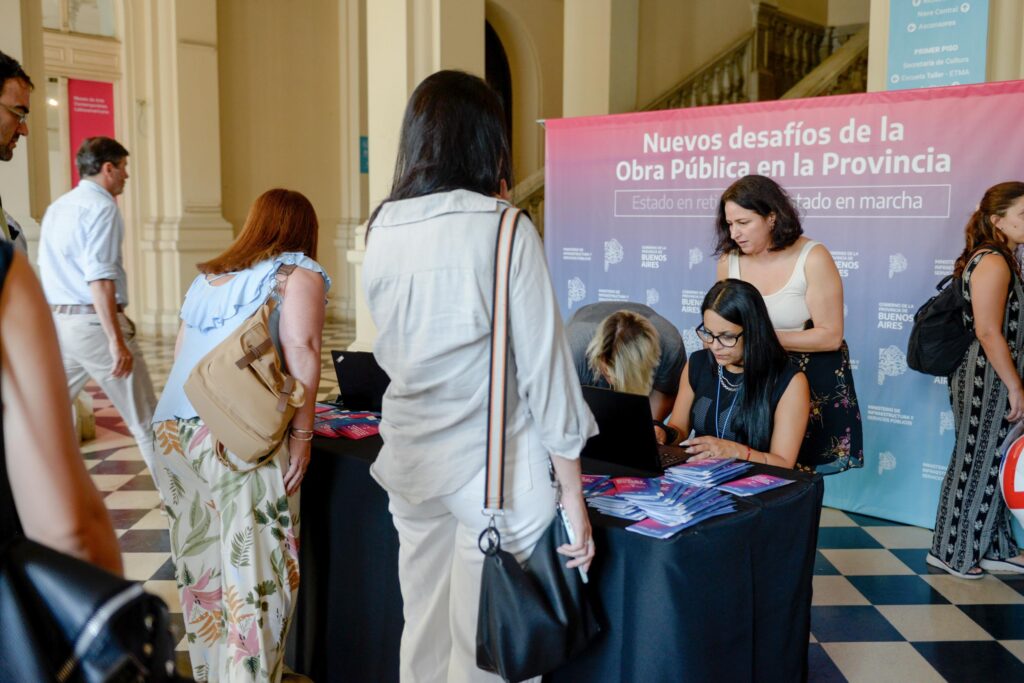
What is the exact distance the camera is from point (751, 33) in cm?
1138

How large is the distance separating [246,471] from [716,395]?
1492mm

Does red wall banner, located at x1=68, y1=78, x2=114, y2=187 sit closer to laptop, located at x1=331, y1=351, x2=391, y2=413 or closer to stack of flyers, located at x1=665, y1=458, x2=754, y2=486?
laptop, located at x1=331, y1=351, x2=391, y2=413

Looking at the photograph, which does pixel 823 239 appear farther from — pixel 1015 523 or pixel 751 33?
pixel 751 33

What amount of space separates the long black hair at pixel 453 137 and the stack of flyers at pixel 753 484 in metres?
0.98

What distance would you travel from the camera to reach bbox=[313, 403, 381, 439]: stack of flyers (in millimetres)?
3038

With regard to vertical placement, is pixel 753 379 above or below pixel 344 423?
above

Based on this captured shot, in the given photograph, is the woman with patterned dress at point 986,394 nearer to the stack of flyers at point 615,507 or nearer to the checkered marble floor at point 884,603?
the checkered marble floor at point 884,603

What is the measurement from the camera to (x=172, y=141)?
1120cm

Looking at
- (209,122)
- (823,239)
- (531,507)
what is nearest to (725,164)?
(823,239)

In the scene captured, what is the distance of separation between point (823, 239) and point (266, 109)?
8829mm

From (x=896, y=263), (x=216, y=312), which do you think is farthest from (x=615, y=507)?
(x=896, y=263)

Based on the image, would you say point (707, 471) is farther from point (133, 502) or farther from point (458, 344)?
point (133, 502)

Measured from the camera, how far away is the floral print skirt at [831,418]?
3631 millimetres

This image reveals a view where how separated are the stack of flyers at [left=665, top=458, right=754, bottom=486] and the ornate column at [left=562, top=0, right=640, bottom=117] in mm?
4977
